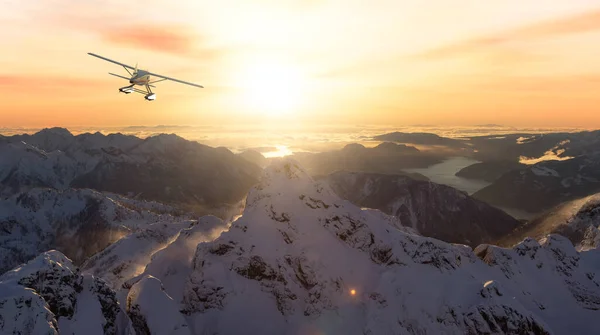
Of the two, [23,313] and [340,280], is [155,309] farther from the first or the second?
[340,280]

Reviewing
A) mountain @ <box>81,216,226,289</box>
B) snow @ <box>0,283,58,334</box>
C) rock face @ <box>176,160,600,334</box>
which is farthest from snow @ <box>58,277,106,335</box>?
mountain @ <box>81,216,226,289</box>

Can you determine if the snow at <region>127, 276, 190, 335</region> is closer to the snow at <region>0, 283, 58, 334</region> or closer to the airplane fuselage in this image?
the snow at <region>0, 283, 58, 334</region>

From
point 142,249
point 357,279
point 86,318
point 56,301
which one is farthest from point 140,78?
point 357,279

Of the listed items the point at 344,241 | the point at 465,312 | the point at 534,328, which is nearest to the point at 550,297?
the point at 534,328

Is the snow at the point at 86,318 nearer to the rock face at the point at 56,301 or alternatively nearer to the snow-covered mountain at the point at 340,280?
the rock face at the point at 56,301

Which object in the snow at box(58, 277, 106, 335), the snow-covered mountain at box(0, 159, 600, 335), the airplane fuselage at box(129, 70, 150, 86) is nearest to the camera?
the snow at box(58, 277, 106, 335)

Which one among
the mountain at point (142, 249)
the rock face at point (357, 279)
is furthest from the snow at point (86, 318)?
the mountain at point (142, 249)
